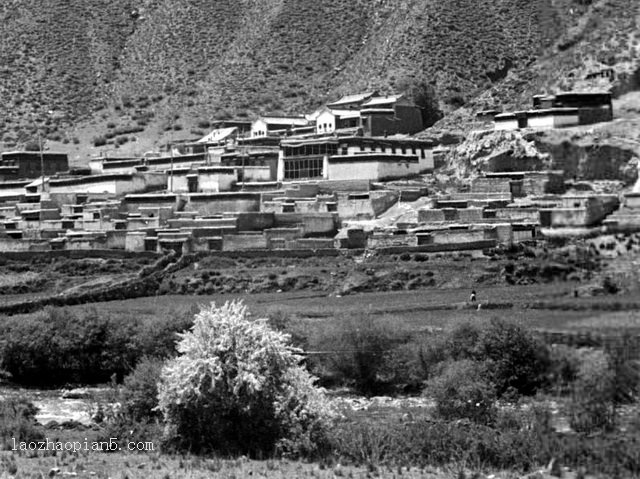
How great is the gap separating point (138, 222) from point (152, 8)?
50.7 m

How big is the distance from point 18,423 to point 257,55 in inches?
2628

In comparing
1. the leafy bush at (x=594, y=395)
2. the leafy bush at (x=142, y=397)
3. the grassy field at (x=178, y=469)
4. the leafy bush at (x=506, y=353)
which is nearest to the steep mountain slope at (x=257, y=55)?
the leafy bush at (x=506, y=353)

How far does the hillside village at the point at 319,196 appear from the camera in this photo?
181 feet

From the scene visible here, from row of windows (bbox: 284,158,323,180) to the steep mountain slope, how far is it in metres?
11.2

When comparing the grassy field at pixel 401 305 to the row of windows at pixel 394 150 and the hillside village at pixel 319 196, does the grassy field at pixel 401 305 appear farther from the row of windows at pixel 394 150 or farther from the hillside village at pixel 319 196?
the row of windows at pixel 394 150

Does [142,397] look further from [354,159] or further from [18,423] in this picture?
[354,159]

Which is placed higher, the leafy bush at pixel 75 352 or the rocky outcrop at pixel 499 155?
the rocky outcrop at pixel 499 155

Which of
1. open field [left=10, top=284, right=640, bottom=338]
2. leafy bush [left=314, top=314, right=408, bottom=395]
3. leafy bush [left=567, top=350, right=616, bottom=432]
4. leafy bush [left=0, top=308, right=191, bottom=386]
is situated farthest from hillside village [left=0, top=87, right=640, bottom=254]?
leafy bush [left=567, top=350, right=616, bottom=432]

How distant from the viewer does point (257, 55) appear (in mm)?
98938

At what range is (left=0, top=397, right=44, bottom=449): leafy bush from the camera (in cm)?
3309

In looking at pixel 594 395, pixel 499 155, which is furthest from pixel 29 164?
pixel 594 395

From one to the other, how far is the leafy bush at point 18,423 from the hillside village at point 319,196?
1854cm

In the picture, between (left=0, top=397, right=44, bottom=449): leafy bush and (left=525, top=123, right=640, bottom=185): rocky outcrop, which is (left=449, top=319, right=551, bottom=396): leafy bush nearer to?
(left=0, top=397, right=44, bottom=449): leafy bush

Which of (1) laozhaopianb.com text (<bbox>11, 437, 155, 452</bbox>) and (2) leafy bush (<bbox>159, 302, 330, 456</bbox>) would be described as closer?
(2) leafy bush (<bbox>159, 302, 330, 456</bbox>)
